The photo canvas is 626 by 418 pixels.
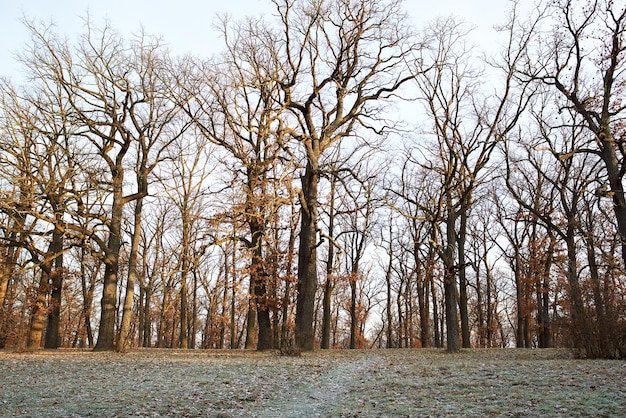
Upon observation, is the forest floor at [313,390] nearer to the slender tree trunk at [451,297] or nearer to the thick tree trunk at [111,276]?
the slender tree trunk at [451,297]

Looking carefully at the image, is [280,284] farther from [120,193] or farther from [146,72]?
[146,72]

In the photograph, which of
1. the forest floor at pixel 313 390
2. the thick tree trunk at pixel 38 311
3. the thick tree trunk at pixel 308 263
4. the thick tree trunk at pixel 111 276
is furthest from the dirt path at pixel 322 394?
the thick tree trunk at pixel 38 311

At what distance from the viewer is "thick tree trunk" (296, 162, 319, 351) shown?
1639 cm

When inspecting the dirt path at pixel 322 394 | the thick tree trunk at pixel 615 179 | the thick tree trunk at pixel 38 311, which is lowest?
the dirt path at pixel 322 394

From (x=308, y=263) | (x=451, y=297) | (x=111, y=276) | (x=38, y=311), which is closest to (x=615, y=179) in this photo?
(x=451, y=297)

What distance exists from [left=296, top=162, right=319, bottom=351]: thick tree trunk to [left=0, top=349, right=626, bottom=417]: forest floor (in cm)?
474

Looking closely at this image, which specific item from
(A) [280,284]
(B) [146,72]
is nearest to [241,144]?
(B) [146,72]

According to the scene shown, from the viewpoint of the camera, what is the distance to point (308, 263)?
16.9 metres

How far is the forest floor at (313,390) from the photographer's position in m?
6.77

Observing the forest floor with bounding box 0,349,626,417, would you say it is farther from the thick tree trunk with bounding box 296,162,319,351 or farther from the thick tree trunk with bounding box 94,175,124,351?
the thick tree trunk with bounding box 94,175,124,351

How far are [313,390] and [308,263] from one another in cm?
823

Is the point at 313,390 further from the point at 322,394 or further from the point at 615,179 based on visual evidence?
the point at 615,179

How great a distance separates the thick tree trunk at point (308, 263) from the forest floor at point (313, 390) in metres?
4.74

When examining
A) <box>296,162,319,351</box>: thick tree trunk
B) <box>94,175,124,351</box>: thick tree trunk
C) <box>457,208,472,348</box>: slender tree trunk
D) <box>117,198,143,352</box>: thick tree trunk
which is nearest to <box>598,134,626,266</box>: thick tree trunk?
<box>457,208,472,348</box>: slender tree trunk
